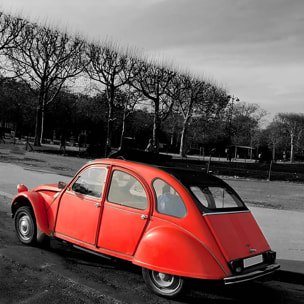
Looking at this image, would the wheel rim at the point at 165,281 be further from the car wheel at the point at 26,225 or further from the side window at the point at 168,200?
the car wheel at the point at 26,225

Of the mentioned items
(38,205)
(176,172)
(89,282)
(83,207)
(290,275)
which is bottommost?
(89,282)

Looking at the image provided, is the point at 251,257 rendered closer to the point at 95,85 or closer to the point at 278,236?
the point at 278,236

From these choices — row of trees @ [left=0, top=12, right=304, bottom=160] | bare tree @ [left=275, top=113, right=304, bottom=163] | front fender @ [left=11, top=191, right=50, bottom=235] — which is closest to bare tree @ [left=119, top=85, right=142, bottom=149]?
row of trees @ [left=0, top=12, right=304, bottom=160]

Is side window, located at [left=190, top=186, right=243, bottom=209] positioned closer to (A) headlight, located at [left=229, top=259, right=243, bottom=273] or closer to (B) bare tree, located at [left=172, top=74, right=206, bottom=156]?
(A) headlight, located at [left=229, top=259, right=243, bottom=273]

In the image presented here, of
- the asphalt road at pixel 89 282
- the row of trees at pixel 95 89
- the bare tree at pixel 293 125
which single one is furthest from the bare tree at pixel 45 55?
the bare tree at pixel 293 125

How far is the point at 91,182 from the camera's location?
202 inches

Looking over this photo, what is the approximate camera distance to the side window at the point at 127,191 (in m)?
4.51

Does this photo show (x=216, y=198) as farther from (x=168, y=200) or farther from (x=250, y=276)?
(x=250, y=276)

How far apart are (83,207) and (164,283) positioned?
152cm

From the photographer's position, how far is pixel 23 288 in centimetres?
418

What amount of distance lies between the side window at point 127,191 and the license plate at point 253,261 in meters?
1.27

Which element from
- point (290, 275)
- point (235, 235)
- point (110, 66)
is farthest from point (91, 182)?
point (110, 66)

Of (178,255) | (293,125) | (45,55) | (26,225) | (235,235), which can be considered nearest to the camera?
(178,255)

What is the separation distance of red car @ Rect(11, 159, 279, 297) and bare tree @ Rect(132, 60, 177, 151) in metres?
27.3
